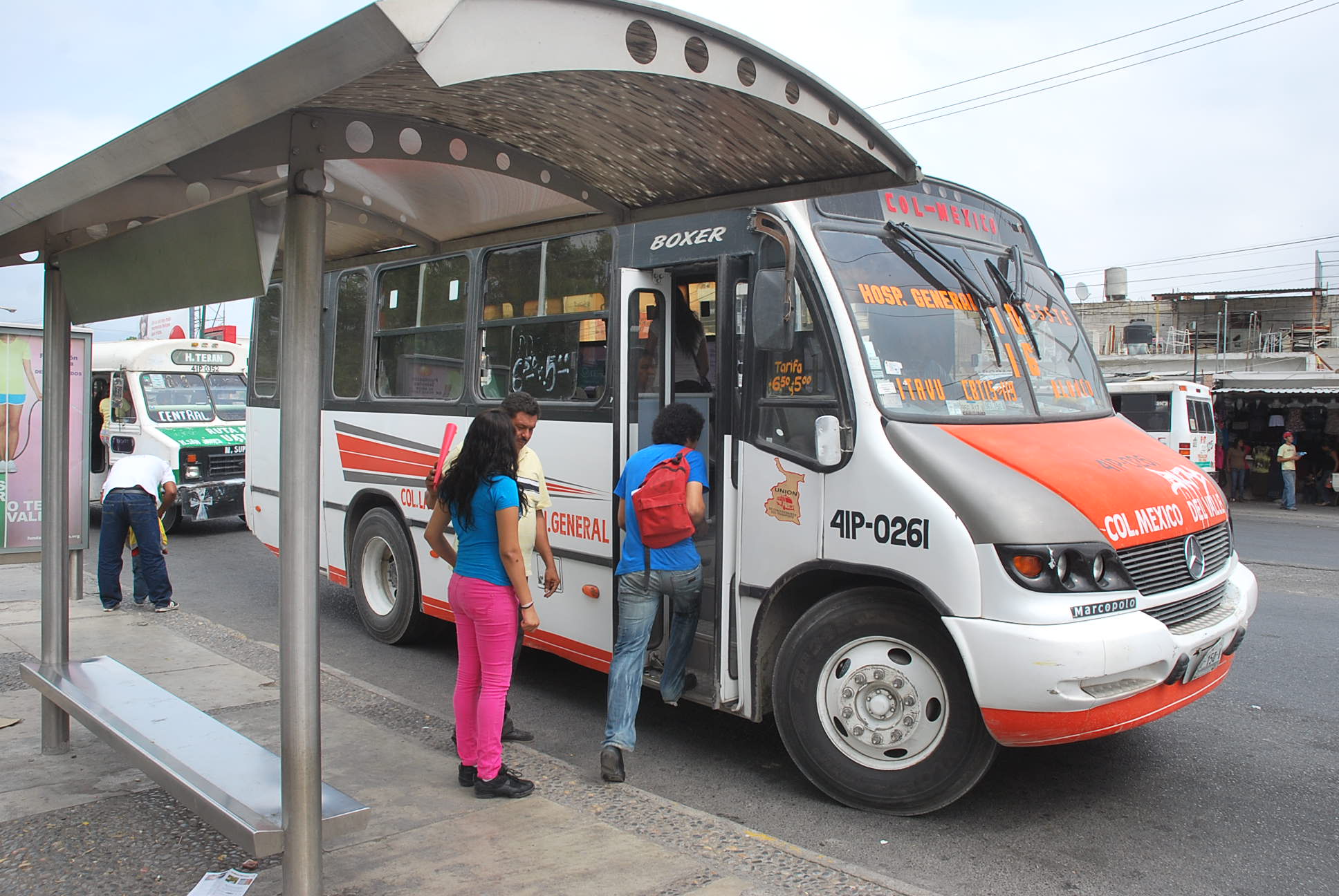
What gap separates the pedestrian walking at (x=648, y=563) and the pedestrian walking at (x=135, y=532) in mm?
5468

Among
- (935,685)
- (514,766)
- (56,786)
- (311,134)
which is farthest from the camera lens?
(514,766)

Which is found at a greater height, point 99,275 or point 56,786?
point 99,275

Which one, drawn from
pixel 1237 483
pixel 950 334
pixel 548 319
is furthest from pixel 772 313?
pixel 1237 483

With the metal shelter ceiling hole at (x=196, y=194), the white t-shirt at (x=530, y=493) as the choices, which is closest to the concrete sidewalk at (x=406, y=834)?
the white t-shirt at (x=530, y=493)

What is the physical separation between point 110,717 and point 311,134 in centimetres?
264

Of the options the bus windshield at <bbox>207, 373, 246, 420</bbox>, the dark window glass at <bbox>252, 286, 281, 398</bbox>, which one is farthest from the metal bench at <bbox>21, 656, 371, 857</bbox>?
the bus windshield at <bbox>207, 373, 246, 420</bbox>

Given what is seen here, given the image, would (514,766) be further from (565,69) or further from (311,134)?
(565,69)

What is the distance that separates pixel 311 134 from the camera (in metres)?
3.21

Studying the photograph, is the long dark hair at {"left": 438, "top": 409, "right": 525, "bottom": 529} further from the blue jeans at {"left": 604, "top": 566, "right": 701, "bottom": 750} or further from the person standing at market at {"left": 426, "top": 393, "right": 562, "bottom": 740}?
the blue jeans at {"left": 604, "top": 566, "right": 701, "bottom": 750}

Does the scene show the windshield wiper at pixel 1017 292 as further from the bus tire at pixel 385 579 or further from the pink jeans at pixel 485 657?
the bus tire at pixel 385 579

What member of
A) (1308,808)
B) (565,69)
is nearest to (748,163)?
(565,69)

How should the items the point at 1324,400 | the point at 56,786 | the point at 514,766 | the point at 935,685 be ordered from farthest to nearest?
the point at 1324,400
the point at 514,766
the point at 56,786
the point at 935,685

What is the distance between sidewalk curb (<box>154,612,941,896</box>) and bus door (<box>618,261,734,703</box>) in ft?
2.28

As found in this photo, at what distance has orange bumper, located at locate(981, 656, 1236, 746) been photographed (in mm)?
3910
